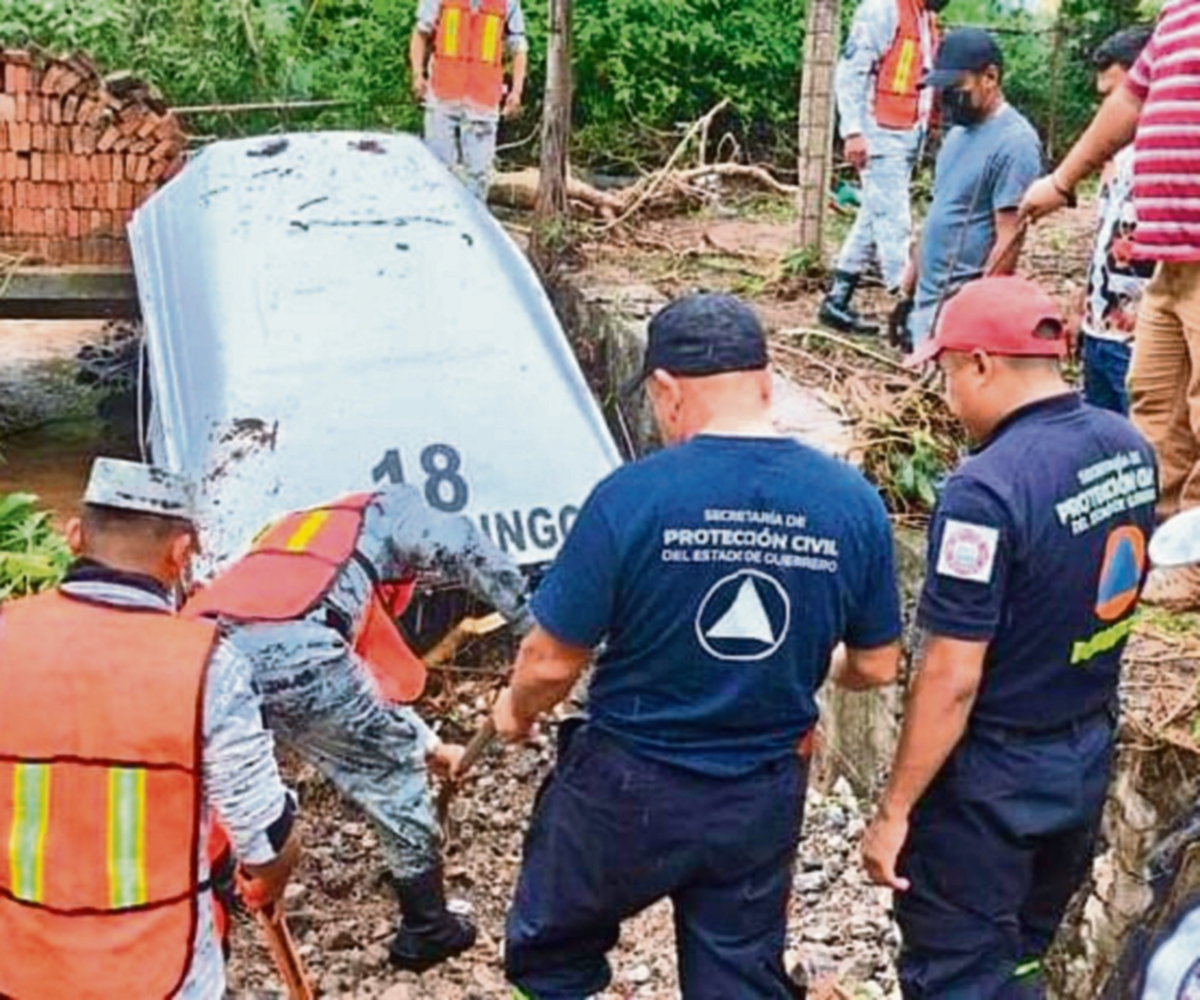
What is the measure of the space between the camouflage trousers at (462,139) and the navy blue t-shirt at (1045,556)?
237 inches

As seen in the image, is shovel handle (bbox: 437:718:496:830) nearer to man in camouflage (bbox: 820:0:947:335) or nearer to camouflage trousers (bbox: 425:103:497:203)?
man in camouflage (bbox: 820:0:947:335)

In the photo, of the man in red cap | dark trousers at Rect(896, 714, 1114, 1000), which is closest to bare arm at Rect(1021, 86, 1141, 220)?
the man in red cap

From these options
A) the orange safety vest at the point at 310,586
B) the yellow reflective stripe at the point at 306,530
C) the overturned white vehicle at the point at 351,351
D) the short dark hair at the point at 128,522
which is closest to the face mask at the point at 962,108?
the overturned white vehicle at the point at 351,351

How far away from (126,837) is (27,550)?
3.50 meters

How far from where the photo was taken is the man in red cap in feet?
10.1

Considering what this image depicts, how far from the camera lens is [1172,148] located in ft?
14.3

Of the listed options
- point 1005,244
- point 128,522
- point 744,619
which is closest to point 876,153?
point 1005,244

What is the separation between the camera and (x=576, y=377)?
6.12 meters

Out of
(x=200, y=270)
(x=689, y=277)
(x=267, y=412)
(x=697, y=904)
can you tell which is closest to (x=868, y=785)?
(x=697, y=904)

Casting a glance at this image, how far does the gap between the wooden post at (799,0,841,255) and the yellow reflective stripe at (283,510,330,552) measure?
14.9 ft

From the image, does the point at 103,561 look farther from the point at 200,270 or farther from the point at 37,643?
the point at 200,270

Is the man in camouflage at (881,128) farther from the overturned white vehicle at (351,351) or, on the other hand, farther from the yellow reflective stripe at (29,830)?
the yellow reflective stripe at (29,830)

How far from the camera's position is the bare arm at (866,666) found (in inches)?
124

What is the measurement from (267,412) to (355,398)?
288 mm
